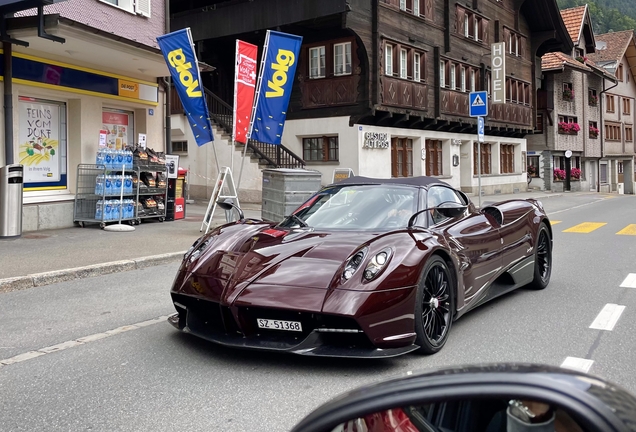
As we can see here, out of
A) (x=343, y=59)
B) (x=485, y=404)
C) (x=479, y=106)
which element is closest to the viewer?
(x=485, y=404)

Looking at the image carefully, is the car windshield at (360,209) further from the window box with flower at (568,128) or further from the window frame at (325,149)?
the window box with flower at (568,128)

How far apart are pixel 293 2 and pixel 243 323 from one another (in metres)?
20.0

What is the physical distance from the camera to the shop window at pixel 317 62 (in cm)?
2406

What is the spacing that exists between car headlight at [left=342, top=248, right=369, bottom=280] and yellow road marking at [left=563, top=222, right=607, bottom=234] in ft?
36.3

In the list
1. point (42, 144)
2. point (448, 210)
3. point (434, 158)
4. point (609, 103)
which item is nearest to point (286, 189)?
point (42, 144)

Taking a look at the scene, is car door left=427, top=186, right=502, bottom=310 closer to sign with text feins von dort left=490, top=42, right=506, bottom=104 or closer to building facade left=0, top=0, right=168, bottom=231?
building facade left=0, top=0, right=168, bottom=231

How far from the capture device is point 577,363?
446 cm

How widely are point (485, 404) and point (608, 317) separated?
17.3 ft

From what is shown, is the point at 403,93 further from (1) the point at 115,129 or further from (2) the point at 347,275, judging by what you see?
(2) the point at 347,275

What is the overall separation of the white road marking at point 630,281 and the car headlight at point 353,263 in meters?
4.48

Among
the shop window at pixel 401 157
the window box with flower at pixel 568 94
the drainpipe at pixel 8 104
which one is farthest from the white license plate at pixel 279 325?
the window box with flower at pixel 568 94

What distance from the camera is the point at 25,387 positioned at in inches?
159

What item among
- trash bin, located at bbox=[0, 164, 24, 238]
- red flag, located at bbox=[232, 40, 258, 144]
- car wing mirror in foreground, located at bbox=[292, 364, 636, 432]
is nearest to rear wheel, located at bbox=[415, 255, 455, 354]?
car wing mirror in foreground, located at bbox=[292, 364, 636, 432]

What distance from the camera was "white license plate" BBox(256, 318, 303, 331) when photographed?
409cm
